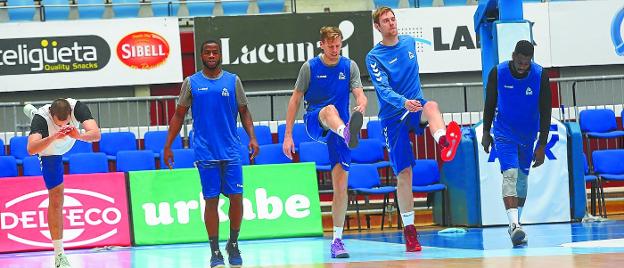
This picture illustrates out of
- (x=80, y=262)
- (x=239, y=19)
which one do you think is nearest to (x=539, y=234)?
(x=80, y=262)

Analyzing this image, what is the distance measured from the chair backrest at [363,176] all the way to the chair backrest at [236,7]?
598 cm

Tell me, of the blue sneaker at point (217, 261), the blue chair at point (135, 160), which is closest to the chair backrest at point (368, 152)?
the blue chair at point (135, 160)

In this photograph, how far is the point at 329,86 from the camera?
974 centimetres

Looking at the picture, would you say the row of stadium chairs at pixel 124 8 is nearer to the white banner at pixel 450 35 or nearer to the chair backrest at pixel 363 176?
the white banner at pixel 450 35

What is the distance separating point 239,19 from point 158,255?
27.8 feet

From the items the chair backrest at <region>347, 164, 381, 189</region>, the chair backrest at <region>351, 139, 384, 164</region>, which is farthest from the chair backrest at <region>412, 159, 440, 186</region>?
the chair backrest at <region>351, 139, 384, 164</region>

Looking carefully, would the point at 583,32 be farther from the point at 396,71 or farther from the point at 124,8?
the point at 396,71

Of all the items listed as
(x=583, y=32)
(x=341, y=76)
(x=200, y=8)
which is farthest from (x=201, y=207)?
(x=583, y=32)

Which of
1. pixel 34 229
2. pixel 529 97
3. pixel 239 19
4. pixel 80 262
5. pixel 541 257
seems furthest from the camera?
pixel 239 19

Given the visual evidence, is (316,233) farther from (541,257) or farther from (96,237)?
(541,257)

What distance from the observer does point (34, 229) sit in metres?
13.7

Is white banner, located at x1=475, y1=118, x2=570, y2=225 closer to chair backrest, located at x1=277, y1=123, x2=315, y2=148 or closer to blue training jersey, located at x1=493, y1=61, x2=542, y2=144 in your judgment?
chair backrest, located at x1=277, y1=123, x2=315, y2=148

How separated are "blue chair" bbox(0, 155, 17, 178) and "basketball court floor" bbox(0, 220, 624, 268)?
8.32ft

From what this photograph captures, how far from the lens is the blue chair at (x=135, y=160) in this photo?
15.9 m
